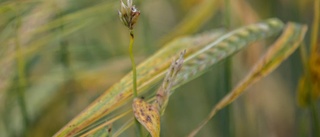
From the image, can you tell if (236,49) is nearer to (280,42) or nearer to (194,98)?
(280,42)

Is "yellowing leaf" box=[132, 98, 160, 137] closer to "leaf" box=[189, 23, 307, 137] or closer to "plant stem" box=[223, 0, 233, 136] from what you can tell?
"leaf" box=[189, 23, 307, 137]

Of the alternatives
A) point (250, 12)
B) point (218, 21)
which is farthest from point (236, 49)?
point (218, 21)

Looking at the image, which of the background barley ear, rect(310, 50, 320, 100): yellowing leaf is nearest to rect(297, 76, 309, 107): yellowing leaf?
rect(310, 50, 320, 100): yellowing leaf

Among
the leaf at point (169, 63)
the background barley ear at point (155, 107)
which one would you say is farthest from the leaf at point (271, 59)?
the background barley ear at point (155, 107)

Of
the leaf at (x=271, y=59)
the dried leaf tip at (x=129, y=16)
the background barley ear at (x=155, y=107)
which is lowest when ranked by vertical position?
the leaf at (x=271, y=59)

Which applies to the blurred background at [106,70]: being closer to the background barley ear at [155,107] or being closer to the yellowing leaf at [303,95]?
the yellowing leaf at [303,95]

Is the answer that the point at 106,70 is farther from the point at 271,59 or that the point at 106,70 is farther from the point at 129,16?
the point at 129,16
